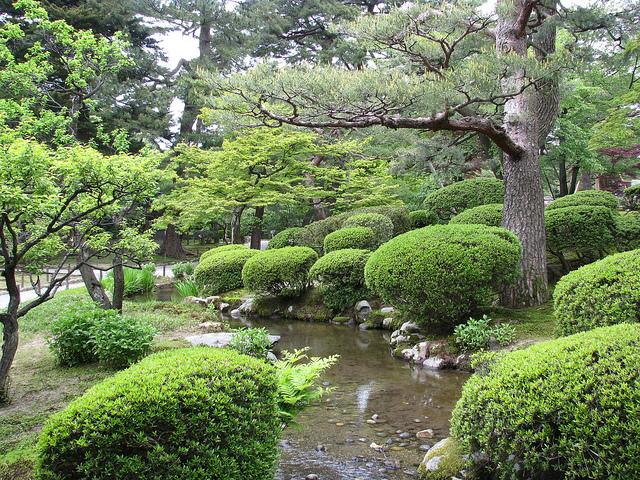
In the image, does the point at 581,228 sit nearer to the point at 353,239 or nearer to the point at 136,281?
the point at 353,239

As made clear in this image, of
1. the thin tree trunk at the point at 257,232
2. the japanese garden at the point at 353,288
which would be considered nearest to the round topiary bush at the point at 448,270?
the japanese garden at the point at 353,288

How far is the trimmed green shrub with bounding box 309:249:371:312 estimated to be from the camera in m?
8.71

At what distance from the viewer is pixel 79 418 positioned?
2.07m

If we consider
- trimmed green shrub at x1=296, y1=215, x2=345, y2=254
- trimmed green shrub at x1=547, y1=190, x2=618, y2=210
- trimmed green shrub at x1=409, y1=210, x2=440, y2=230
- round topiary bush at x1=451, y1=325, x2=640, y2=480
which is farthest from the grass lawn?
trimmed green shrub at x1=547, y1=190, x2=618, y2=210

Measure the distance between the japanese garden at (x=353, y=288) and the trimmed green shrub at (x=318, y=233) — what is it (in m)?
0.08

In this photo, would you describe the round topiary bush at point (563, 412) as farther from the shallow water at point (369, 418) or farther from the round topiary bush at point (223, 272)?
the round topiary bush at point (223, 272)

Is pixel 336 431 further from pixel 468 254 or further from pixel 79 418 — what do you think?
pixel 468 254

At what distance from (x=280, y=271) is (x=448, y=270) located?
455cm

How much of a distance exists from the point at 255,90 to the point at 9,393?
4.22 m

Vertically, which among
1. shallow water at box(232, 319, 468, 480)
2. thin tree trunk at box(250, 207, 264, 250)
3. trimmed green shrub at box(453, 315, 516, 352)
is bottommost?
shallow water at box(232, 319, 468, 480)

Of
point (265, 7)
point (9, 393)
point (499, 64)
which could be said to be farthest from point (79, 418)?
point (265, 7)

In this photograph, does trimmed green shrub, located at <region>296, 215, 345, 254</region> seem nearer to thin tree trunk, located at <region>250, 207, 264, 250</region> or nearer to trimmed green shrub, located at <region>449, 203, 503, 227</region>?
thin tree trunk, located at <region>250, 207, 264, 250</region>

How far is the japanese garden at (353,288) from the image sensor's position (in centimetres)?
221

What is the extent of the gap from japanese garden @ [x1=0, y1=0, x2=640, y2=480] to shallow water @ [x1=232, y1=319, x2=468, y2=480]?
1.3 inches
